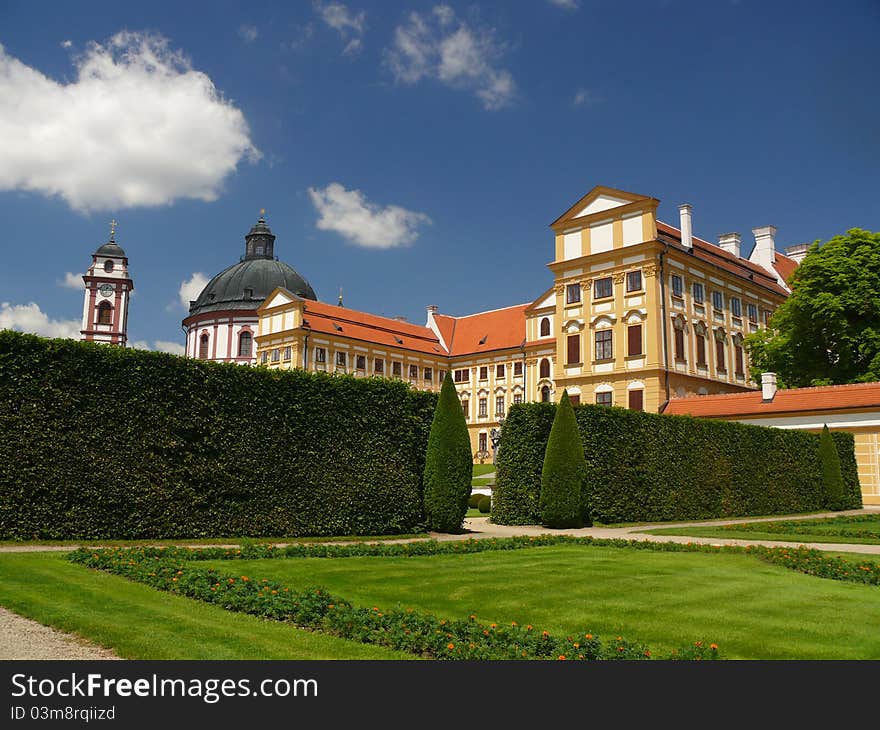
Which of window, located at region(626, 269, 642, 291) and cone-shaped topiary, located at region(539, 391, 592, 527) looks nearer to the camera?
cone-shaped topiary, located at region(539, 391, 592, 527)

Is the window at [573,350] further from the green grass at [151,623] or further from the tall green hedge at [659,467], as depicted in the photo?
the green grass at [151,623]

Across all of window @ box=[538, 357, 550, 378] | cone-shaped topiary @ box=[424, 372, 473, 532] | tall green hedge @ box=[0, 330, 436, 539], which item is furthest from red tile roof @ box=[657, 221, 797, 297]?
tall green hedge @ box=[0, 330, 436, 539]

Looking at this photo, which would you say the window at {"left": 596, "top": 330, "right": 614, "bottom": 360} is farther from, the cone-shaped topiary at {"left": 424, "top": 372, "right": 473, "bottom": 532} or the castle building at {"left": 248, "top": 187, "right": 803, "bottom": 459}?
the cone-shaped topiary at {"left": 424, "top": 372, "right": 473, "bottom": 532}

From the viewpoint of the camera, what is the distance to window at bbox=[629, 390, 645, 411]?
37.5m

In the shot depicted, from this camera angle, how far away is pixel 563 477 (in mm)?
18797

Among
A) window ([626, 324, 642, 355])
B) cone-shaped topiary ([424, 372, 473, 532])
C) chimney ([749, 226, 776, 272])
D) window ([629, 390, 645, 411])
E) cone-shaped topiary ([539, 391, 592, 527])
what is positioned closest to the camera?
cone-shaped topiary ([424, 372, 473, 532])

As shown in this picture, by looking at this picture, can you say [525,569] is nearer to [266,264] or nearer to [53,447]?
[53,447]

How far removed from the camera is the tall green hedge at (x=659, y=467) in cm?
1995

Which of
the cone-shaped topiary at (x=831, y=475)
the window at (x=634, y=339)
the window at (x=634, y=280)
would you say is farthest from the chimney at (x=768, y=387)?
the window at (x=634, y=280)

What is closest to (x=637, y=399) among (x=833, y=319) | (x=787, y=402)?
(x=787, y=402)

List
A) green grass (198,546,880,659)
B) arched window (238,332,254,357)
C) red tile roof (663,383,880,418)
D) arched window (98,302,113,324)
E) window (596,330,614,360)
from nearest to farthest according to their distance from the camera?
green grass (198,546,880,659) < red tile roof (663,383,880,418) < window (596,330,614,360) < arched window (238,332,254,357) < arched window (98,302,113,324)

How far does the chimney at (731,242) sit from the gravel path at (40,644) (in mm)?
50050

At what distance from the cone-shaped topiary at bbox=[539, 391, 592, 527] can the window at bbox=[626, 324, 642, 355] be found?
65.6 feet

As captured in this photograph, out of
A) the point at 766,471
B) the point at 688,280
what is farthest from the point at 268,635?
the point at 688,280
